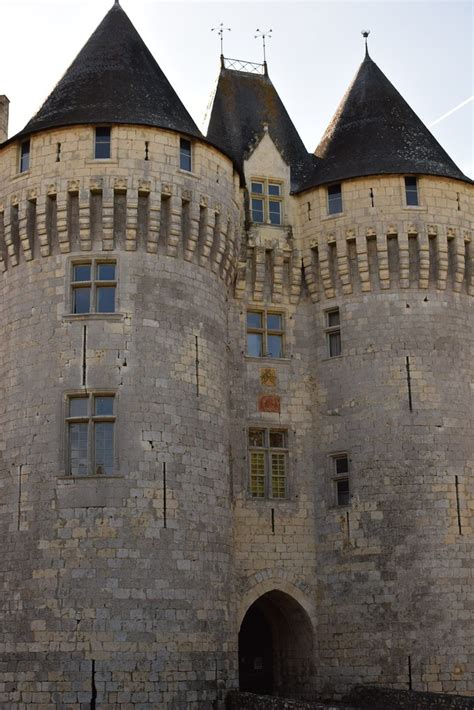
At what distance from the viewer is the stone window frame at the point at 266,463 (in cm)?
2311

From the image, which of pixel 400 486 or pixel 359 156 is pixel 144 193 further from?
pixel 400 486

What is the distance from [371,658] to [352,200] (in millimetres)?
10564

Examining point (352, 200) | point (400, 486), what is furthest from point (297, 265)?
point (400, 486)

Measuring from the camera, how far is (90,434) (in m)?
20.0

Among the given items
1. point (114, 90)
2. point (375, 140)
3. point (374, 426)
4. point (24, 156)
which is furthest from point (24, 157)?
point (374, 426)

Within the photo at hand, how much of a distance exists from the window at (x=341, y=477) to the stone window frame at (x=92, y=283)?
6.40 meters

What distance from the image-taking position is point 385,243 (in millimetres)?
23938

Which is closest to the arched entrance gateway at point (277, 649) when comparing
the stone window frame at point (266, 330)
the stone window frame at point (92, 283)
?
the stone window frame at point (266, 330)

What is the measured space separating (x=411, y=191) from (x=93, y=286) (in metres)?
8.34

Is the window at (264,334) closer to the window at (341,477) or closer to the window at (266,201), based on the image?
the window at (266,201)

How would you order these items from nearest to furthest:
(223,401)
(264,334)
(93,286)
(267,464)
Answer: (93,286) < (223,401) < (267,464) < (264,334)

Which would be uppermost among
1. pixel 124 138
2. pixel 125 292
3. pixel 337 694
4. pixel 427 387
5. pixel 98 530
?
pixel 124 138

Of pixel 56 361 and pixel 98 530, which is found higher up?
pixel 56 361

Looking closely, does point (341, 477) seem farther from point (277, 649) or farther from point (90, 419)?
A: point (90, 419)
